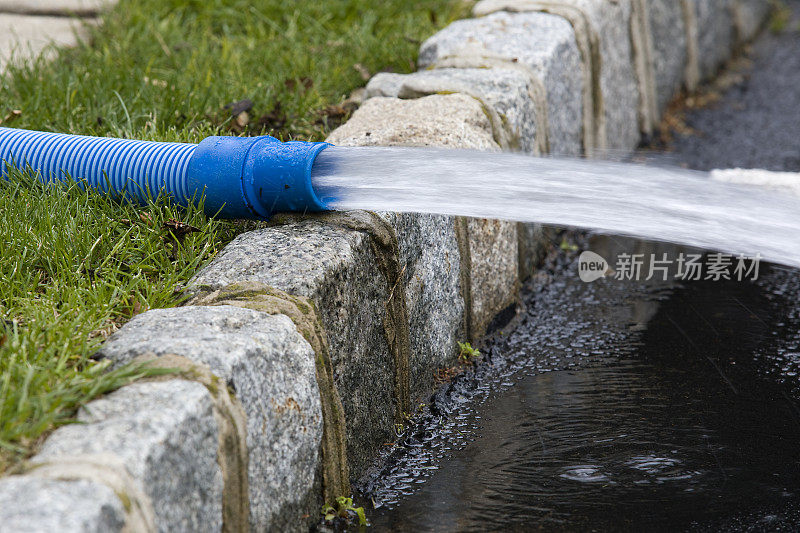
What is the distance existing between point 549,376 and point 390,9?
2.57m

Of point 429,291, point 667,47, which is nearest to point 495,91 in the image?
point 429,291

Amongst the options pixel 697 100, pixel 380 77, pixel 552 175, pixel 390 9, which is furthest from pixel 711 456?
pixel 697 100

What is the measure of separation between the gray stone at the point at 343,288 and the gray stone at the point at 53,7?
2607 millimetres

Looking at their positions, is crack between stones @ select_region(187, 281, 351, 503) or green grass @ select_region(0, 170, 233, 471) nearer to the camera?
green grass @ select_region(0, 170, 233, 471)

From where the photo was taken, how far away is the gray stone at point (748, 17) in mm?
6828

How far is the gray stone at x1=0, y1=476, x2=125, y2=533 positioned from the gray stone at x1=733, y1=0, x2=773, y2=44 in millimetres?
6645

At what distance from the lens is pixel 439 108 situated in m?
3.03

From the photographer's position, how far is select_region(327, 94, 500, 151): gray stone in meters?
2.77

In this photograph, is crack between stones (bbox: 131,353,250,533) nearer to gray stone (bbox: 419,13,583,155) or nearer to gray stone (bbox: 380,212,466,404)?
gray stone (bbox: 380,212,466,404)

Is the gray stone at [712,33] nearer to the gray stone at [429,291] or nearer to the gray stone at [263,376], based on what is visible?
the gray stone at [429,291]

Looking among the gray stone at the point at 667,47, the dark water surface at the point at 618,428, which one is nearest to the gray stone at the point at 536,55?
the dark water surface at the point at 618,428

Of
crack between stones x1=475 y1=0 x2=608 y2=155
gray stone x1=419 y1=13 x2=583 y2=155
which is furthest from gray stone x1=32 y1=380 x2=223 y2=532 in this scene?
crack between stones x1=475 y1=0 x2=608 y2=155

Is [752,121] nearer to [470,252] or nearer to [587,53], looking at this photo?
[587,53]

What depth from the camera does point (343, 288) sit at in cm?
213
